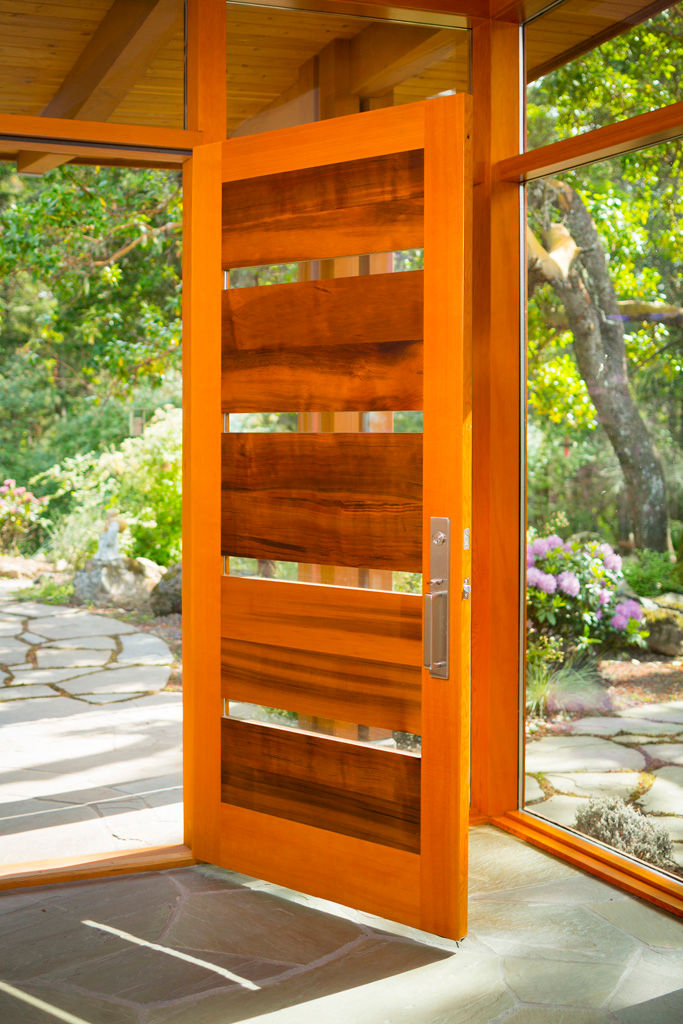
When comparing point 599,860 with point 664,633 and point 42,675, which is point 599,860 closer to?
point 664,633

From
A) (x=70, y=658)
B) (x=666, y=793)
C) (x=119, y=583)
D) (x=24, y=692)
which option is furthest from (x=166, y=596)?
(x=666, y=793)

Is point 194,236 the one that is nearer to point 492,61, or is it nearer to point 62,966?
point 492,61

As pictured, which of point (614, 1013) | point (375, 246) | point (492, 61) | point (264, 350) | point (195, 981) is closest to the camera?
point (614, 1013)

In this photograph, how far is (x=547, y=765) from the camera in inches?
138

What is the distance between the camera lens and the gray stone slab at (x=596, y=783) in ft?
10.5

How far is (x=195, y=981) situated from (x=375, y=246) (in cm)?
210

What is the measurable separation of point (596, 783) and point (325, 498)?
1.43 m

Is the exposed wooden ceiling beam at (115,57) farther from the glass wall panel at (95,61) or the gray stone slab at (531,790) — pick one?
the gray stone slab at (531,790)

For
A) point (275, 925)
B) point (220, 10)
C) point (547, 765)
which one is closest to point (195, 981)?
point (275, 925)

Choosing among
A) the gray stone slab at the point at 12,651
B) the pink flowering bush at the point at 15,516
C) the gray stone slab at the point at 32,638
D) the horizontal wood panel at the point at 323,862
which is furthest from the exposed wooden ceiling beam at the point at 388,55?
the pink flowering bush at the point at 15,516

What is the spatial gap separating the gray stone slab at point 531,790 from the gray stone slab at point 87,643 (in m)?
4.00

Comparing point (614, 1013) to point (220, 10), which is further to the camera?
point (220, 10)

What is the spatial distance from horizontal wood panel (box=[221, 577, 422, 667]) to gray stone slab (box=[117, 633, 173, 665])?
361 cm

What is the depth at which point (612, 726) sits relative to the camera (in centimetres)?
327
